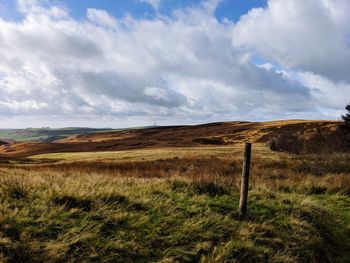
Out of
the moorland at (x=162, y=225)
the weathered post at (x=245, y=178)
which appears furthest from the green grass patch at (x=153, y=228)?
the weathered post at (x=245, y=178)

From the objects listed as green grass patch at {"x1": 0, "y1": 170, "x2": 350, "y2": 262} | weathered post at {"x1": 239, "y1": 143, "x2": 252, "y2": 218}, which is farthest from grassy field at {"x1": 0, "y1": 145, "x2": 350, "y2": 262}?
weathered post at {"x1": 239, "y1": 143, "x2": 252, "y2": 218}

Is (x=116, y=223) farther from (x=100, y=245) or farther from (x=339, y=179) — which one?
(x=339, y=179)

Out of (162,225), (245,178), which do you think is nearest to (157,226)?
(162,225)

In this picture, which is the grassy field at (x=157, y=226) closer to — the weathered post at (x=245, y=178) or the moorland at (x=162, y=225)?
the moorland at (x=162, y=225)

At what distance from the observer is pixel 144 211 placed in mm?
7457

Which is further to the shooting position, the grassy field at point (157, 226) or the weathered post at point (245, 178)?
the weathered post at point (245, 178)

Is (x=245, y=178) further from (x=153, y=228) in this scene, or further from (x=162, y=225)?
(x=153, y=228)

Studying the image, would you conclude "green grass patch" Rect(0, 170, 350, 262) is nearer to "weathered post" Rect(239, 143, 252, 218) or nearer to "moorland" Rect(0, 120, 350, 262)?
"moorland" Rect(0, 120, 350, 262)

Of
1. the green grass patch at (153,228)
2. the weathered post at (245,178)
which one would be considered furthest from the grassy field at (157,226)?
the weathered post at (245,178)

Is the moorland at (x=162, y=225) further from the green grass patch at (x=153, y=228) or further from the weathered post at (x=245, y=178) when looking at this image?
the weathered post at (x=245, y=178)

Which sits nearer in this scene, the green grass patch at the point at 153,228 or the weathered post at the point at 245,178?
the green grass patch at the point at 153,228

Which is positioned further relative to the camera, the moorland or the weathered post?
the weathered post

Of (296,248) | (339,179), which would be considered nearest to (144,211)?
(296,248)

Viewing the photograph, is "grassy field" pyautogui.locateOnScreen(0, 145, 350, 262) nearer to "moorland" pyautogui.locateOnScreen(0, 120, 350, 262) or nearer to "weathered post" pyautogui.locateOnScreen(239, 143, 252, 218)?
"moorland" pyautogui.locateOnScreen(0, 120, 350, 262)
